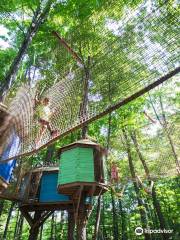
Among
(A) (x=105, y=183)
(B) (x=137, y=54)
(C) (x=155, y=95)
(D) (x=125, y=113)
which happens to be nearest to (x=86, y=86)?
(B) (x=137, y=54)

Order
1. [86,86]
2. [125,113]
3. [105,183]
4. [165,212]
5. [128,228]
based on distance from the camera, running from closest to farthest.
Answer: [86,86] → [105,183] → [125,113] → [165,212] → [128,228]

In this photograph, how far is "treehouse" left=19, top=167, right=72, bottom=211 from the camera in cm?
689

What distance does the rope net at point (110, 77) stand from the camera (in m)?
2.33

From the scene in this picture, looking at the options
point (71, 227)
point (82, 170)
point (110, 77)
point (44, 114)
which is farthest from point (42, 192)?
point (110, 77)

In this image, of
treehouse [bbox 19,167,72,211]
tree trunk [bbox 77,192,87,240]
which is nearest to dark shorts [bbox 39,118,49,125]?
tree trunk [bbox 77,192,87,240]

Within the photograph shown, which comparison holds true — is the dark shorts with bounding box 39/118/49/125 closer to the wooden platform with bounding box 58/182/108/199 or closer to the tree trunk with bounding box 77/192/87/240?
the wooden platform with bounding box 58/182/108/199

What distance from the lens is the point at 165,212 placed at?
15.4 meters

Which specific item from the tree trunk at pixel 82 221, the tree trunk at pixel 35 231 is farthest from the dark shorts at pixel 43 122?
the tree trunk at pixel 35 231

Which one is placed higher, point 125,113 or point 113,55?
point 125,113

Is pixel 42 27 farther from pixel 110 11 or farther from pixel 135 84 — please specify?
pixel 135 84

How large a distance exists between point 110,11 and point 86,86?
3.94ft

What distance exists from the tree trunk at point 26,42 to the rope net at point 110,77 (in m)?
2.09

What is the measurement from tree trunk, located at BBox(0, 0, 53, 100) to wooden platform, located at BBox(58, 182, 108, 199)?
2.40 meters

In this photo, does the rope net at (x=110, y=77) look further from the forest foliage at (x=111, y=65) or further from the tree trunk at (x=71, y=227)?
the tree trunk at (x=71, y=227)
